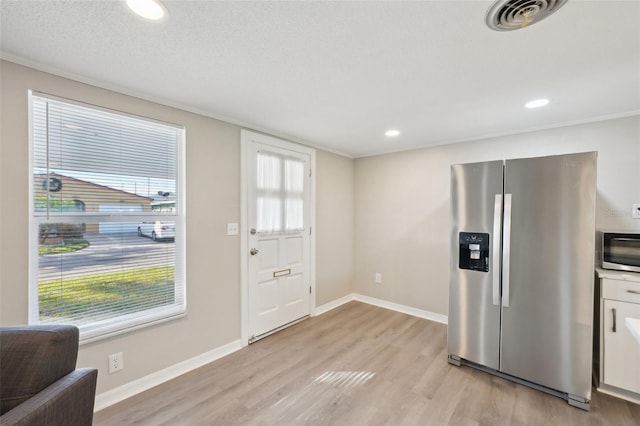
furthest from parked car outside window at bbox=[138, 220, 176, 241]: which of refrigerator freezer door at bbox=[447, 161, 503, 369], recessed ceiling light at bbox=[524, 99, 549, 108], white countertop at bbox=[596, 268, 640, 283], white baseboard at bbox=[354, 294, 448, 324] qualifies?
white countertop at bbox=[596, 268, 640, 283]

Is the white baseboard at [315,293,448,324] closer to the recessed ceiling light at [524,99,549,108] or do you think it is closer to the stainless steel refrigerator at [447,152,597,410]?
the stainless steel refrigerator at [447,152,597,410]

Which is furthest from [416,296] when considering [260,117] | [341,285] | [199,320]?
[260,117]

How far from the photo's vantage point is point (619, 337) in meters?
1.98

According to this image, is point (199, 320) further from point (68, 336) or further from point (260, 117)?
point (260, 117)

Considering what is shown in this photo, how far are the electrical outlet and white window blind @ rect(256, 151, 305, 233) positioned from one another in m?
1.52

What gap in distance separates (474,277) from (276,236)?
205 centimetres

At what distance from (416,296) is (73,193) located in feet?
12.1

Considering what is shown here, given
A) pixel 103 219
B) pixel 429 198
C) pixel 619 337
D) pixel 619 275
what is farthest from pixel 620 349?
pixel 103 219

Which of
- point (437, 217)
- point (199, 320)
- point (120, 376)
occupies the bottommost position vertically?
point (120, 376)

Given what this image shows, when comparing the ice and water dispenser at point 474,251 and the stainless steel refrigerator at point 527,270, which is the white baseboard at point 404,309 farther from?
the ice and water dispenser at point 474,251

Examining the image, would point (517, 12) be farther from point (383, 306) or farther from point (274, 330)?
point (383, 306)

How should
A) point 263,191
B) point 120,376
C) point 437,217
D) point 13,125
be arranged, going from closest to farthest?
point 13,125 < point 120,376 < point 263,191 < point 437,217

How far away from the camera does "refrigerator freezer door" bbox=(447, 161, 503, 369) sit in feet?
7.37

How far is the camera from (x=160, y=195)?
2217mm
